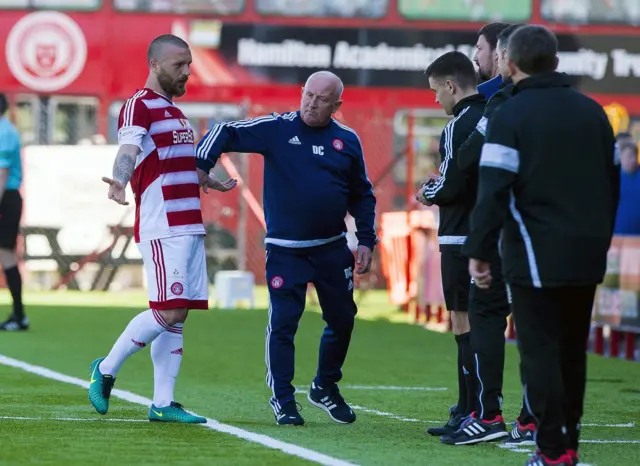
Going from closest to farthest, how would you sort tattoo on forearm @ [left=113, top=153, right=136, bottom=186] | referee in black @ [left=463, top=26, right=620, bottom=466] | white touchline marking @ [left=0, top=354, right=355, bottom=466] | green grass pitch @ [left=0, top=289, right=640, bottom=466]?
referee in black @ [left=463, top=26, right=620, bottom=466] → white touchline marking @ [left=0, top=354, right=355, bottom=466] → green grass pitch @ [left=0, top=289, right=640, bottom=466] → tattoo on forearm @ [left=113, top=153, right=136, bottom=186]

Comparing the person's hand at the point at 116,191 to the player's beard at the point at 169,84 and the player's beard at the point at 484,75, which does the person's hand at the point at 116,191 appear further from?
the player's beard at the point at 484,75

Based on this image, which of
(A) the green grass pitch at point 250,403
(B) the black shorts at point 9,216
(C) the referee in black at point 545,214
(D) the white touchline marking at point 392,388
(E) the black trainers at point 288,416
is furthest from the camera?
(B) the black shorts at point 9,216

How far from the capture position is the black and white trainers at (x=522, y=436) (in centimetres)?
748

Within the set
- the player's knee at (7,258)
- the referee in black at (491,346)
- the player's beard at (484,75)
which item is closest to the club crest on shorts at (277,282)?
the referee in black at (491,346)

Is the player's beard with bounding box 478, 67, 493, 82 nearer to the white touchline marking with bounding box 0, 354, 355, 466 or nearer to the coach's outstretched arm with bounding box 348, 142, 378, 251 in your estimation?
the coach's outstretched arm with bounding box 348, 142, 378, 251

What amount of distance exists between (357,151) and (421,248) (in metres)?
9.95

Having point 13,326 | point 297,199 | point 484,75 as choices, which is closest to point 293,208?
point 297,199

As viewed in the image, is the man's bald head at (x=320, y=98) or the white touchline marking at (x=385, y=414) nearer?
the man's bald head at (x=320, y=98)

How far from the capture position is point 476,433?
7.50 m

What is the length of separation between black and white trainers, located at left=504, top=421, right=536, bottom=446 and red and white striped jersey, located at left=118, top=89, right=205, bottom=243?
1.81 m

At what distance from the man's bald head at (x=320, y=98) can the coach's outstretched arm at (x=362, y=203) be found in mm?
342

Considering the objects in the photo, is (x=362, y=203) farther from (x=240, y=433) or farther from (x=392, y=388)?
(x=392, y=388)

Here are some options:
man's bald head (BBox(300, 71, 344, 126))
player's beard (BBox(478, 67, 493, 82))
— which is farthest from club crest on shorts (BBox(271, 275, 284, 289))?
player's beard (BBox(478, 67, 493, 82))

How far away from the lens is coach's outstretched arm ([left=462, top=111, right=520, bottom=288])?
6270mm
